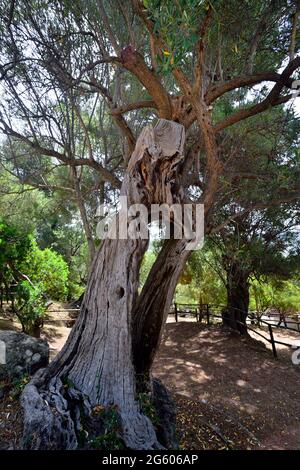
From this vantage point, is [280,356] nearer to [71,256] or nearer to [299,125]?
[299,125]

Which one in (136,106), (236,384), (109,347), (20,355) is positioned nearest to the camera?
(109,347)

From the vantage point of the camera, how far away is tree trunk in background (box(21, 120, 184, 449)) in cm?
215

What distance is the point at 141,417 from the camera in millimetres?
2428

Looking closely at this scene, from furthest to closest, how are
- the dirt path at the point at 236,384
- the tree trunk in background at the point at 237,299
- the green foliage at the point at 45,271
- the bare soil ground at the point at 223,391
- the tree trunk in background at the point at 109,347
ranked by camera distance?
the tree trunk in background at the point at 237,299, the green foliage at the point at 45,271, the dirt path at the point at 236,384, the bare soil ground at the point at 223,391, the tree trunk in background at the point at 109,347

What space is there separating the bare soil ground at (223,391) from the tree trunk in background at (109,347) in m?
0.38

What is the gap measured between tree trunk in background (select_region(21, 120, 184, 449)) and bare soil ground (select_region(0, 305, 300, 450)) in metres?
0.38

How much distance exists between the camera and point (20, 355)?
304 cm

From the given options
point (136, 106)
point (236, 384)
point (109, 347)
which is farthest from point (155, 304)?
point (236, 384)

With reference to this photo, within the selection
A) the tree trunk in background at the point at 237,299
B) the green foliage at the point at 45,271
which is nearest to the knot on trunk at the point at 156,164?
the green foliage at the point at 45,271

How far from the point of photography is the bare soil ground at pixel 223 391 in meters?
3.10

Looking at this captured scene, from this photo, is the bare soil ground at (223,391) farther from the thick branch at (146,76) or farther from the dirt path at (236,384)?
the thick branch at (146,76)

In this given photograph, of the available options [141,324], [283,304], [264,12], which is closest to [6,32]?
[264,12]

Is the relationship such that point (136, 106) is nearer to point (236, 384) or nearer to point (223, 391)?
point (223, 391)

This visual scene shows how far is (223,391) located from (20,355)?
3591mm
